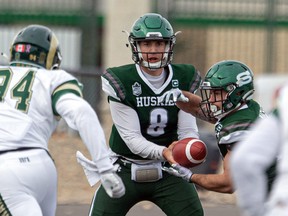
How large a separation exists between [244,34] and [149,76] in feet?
36.5

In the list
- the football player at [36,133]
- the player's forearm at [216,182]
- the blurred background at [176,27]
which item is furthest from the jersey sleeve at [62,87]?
the blurred background at [176,27]

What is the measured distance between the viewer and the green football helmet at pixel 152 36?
22.5ft

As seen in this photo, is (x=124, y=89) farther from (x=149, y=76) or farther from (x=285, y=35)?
(x=285, y=35)

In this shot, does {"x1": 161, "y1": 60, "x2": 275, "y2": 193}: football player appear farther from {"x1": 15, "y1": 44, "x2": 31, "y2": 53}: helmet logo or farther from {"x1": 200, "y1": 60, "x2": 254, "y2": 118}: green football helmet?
{"x1": 15, "y1": 44, "x2": 31, "y2": 53}: helmet logo

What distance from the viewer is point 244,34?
17875 mm

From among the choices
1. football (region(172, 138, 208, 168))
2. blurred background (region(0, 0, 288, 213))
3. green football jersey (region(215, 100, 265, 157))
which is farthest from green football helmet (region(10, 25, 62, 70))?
blurred background (region(0, 0, 288, 213))

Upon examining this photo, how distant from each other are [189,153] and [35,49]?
1.17m

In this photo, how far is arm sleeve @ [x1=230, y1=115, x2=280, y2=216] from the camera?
14.8ft

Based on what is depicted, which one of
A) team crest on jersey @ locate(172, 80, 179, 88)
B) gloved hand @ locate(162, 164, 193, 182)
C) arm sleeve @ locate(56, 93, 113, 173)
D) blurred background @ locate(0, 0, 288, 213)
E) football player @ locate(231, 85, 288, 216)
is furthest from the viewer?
blurred background @ locate(0, 0, 288, 213)

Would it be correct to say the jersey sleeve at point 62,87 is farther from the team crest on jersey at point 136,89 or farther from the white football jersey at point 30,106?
the team crest on jersey at point 136,89

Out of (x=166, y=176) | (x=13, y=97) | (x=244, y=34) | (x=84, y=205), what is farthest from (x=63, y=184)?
(x=244, y=34)

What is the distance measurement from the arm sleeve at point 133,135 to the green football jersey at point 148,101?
0.05 m

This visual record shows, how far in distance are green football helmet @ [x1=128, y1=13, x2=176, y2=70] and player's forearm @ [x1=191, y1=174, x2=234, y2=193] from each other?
95cm

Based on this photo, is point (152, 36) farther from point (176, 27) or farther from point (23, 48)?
point (176, 27)
